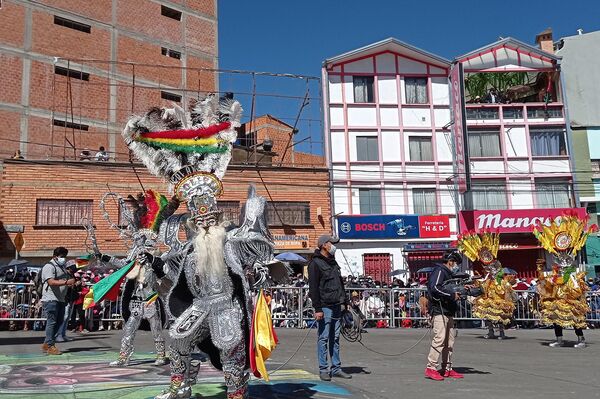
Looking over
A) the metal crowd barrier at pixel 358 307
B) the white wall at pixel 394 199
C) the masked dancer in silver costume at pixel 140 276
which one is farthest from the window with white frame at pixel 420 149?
the masked dancer in silver costume at pixel 140 276

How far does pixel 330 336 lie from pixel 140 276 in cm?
296

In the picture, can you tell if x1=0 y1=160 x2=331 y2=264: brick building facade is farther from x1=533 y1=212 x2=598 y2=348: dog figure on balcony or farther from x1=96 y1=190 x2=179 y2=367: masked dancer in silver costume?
x1=96 y1=190 x2=179 y2=367: masked dancer in silver costume

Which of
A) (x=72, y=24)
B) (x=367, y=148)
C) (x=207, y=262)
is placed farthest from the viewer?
(x=72, y=24)

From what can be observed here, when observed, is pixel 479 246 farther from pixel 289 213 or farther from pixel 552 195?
pixel 552 195

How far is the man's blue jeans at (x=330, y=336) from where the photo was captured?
7.77 meters

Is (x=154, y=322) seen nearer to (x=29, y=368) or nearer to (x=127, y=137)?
(x=29, y=368)

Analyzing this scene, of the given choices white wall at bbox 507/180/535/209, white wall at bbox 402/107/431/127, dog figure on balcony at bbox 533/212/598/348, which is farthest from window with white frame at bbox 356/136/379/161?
dog figure on balcony at bbox 533/212/598/348

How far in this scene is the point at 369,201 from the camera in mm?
28688

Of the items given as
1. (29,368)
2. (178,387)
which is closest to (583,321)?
(178,387)

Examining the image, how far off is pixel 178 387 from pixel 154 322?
3.28 metres

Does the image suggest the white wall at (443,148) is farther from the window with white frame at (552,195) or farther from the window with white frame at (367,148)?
the window with white frame at (552,195)

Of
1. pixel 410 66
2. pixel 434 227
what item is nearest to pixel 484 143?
pixel 410 66

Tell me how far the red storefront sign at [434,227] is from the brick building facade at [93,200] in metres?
4.49

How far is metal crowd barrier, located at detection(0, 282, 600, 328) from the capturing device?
51.1 ft
